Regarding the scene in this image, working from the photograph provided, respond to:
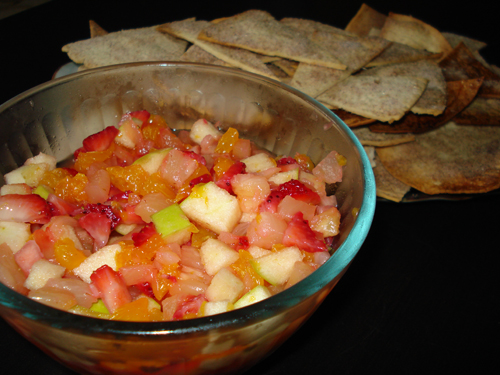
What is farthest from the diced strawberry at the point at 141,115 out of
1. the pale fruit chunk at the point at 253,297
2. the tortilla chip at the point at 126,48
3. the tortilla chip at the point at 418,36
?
the tortilla chip at the point at 418,36

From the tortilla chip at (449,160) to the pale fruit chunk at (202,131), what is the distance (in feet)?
3.57

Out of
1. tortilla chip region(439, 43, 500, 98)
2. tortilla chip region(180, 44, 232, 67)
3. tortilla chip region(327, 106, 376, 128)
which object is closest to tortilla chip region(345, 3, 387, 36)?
tortilla chip region(439, 43, 500, 98)

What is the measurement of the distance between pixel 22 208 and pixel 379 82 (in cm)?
199

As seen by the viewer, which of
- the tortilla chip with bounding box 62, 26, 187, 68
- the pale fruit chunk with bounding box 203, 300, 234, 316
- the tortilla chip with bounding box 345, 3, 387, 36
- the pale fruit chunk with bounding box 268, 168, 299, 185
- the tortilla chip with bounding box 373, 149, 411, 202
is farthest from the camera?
the tortilla chip with bounding box 345, 3, 387, 36

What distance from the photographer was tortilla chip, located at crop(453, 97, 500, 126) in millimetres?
2475

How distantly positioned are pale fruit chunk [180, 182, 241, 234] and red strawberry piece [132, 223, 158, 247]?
116mm

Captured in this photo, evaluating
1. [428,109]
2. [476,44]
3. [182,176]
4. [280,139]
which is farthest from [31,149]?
[476,44]

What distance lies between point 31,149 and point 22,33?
163 cm

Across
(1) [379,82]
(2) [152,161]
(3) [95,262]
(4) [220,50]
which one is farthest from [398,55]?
(3) [95,262]

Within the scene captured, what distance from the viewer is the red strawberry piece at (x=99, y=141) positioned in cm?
142

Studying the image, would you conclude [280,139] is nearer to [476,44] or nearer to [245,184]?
[245,184]

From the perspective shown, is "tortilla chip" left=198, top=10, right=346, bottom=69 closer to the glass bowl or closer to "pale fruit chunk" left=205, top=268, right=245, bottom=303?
the glass bowl

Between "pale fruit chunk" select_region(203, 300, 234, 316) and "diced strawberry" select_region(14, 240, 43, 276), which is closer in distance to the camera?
"pale fruit chunk" select_region(203, 300, 234, 316)

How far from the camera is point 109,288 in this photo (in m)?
1.01
